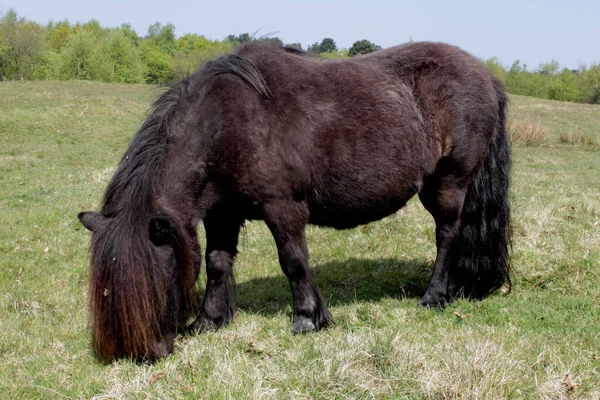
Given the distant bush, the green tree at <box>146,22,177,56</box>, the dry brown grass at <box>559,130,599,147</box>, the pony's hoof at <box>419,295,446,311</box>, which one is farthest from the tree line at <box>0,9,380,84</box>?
the pony's hoof at <box>419,295,446,311</box>

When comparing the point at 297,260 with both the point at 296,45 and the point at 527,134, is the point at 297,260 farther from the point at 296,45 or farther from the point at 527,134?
the point at 527,134

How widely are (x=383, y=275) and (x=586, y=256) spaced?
233 centimetres

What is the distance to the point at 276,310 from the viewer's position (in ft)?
19.3

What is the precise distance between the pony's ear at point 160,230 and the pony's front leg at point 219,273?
3.03 ft

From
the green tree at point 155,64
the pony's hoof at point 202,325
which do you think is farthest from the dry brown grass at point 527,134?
the green tree at point 155,64

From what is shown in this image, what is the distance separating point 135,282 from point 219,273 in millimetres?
1402

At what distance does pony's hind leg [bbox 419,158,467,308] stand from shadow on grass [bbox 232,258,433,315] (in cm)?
41

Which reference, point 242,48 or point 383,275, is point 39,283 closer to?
point 242,48

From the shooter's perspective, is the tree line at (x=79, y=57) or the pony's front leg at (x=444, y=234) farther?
the tree line at (x=79, y=57)

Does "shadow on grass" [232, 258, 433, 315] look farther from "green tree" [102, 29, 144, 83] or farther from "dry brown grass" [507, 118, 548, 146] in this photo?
"green tree" [102, 29, 144, 83]

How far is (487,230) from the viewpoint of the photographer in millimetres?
6113

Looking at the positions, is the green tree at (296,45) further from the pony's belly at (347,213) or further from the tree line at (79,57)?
the tree line at (79,57)

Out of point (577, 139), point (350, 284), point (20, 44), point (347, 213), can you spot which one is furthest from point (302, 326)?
point (20, 44)

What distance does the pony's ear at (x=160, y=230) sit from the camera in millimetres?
4355
